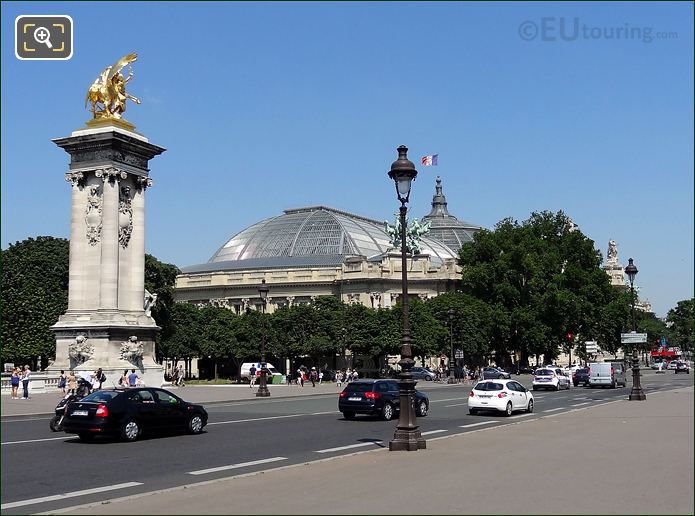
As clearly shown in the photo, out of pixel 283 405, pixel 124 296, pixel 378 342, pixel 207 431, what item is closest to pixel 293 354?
pixel 378 342

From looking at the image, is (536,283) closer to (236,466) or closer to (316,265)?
(316,265)

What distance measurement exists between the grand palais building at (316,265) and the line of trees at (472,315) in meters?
17.8

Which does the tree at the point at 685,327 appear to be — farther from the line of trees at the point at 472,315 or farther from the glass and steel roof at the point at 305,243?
the glass and steel roof at the point at 305,243

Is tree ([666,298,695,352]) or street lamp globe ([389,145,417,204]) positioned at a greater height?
street lamp globe ([389,145,417,204])

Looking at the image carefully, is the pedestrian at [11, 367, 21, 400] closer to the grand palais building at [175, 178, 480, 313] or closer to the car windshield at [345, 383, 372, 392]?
the car windshield at [345, 383, 372, 392]

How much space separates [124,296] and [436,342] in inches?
1893

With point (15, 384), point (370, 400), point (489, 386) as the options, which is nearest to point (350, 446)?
point (370, 400)

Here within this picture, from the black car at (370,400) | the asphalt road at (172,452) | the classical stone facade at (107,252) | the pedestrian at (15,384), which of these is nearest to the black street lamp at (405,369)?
the asphalt road at (172,452)

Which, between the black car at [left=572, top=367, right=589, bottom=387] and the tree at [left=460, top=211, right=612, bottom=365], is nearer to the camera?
the black car at [left=572, top=367, right=589, bottom=387]

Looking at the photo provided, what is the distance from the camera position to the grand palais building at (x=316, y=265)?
12556cm

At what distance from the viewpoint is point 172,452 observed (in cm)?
1959

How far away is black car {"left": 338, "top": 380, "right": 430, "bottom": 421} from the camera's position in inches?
1174

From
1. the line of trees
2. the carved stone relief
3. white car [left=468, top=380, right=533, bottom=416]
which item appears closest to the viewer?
white car [left=468, top=380, right=533, bottom=416]

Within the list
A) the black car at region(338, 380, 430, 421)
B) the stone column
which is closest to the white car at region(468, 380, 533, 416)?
the black car at region(338, 380, 430, 421)
